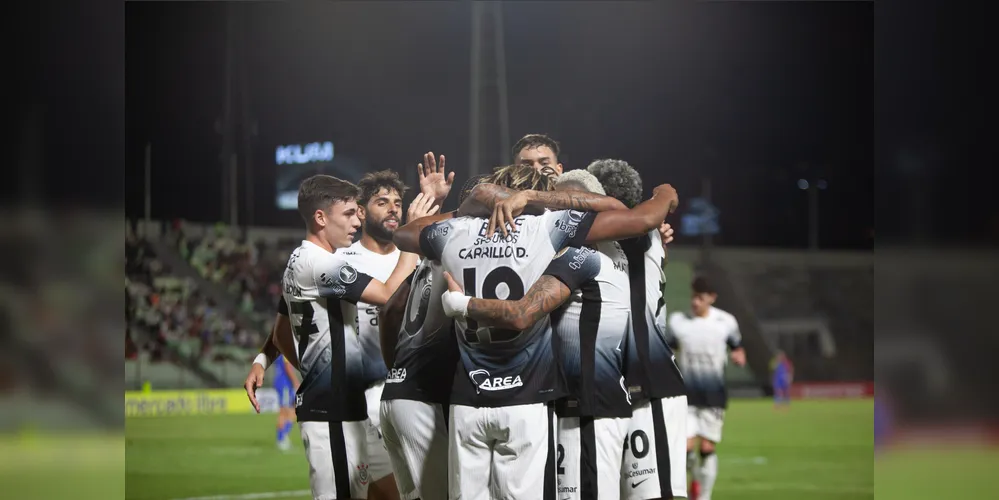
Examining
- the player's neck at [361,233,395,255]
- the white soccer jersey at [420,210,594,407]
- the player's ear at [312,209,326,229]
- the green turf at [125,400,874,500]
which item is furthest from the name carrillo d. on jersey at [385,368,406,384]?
the green turf at [125,400,874,500]

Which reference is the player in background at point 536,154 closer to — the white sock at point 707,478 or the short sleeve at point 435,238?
the short sleeve at point 435,238

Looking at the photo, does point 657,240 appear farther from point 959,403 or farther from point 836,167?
point 836,167

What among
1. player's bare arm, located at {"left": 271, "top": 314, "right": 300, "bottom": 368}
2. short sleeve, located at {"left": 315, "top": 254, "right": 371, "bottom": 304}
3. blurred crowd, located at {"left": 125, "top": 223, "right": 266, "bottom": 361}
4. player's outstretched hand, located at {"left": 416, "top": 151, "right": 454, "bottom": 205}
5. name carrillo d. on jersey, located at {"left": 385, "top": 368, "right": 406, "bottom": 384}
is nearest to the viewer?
name carrillo d. on jersey, located at {"left": 385, "top": 368, "right": 406, "bottom": 384}

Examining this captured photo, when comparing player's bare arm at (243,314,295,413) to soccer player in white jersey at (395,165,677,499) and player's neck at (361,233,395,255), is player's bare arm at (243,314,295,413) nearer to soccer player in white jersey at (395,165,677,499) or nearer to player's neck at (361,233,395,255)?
player's neck at (361,233,395,255)

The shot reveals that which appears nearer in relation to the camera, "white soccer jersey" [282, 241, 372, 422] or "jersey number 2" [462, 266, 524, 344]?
"jersey number 2" [462, 266, 524, 344]

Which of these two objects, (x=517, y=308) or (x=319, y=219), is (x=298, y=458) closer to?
(x=319, y=219)

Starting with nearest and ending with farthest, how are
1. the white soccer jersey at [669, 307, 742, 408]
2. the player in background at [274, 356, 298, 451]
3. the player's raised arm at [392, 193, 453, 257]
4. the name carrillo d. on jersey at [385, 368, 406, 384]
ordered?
the name carrillo d. on jersey at [385, 368, 406, 384] → the player's raised arm at [392, 193, 453, 257] → the white soccer jersey at [669, 307, 742, 408] → the player in background at [274, 356, 298, 451]

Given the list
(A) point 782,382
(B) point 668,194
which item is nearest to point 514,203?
(B) point 668,194

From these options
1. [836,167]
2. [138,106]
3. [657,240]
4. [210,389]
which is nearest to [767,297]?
[836,167]

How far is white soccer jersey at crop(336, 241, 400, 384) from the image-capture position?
491 cm

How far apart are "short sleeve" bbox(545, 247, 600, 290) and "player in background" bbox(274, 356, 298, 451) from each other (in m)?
8.12

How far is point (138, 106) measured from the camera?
16500mm

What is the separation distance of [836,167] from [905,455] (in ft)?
66.1

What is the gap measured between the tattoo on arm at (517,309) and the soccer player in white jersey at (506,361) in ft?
0.27
